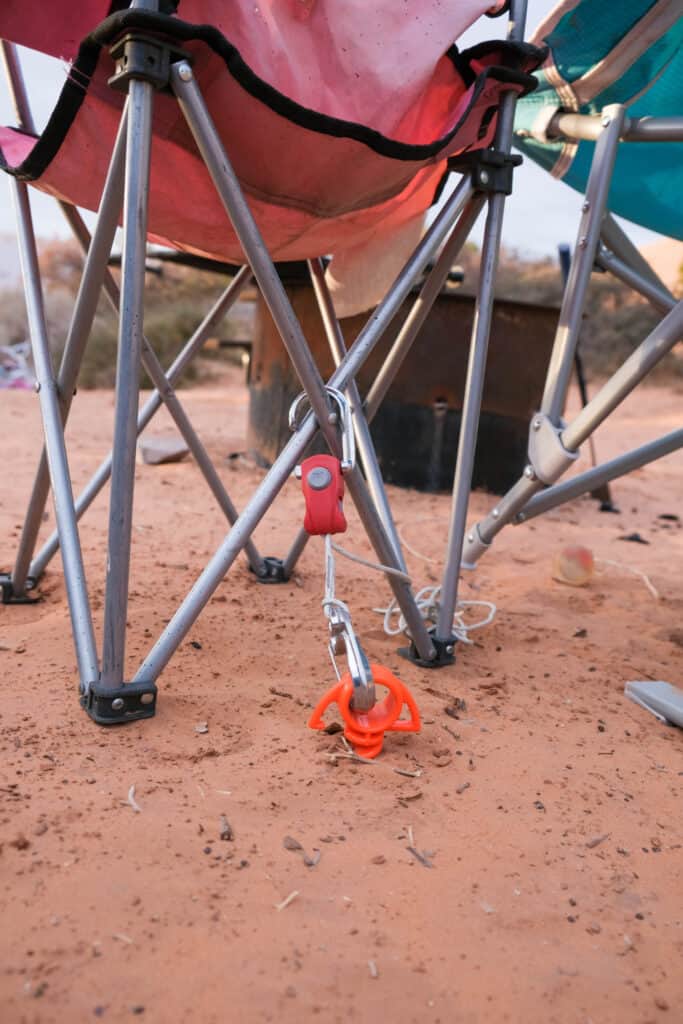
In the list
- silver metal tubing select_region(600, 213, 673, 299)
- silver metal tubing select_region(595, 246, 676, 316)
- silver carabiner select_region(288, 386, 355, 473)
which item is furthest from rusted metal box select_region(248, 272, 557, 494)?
silver carabiner select_region(288, 386, 355, 473)

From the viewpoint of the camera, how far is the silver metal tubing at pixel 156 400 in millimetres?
2100

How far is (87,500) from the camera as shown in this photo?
82.0 inches

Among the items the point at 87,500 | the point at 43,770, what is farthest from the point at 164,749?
the point at 87,500

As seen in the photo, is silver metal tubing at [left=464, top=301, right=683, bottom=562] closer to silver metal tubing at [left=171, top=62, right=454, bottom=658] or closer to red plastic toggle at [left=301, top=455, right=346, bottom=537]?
silver metal tubing at [left=171, top=62, right=454, bottom=658]

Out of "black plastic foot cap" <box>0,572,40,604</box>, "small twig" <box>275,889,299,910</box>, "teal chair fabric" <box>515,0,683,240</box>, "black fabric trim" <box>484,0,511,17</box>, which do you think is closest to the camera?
"small twig" <box>275,889,299,910</box>

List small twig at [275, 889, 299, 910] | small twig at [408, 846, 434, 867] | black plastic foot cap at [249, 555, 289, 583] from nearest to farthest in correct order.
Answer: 1. small twig at [275, 889, 299, 910]
2. small twig at [408, 846, 434, 867]
3. black plastic foot cap at [249, 555, 289, 583]

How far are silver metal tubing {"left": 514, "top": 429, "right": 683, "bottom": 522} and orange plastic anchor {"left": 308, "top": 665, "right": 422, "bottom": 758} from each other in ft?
2.41

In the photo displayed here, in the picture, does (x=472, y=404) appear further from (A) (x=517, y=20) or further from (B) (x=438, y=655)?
(A) (x=517, y=20)

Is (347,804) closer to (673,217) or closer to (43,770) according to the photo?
(43,770)

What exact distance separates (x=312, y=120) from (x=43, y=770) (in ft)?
3.71

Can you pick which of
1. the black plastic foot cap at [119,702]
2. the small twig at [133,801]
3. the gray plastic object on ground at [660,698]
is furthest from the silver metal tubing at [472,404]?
the small twig at [133,801]

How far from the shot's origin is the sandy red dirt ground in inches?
36.2

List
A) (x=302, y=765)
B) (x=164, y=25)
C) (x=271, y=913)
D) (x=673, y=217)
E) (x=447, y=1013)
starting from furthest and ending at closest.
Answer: (x=673, y=217), (x=302, y=765), (x=164, y=25), (x=271, y=913), (x=447, y=1013)

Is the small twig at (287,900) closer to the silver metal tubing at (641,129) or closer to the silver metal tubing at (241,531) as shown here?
the silver metal tubing at (241,531)
